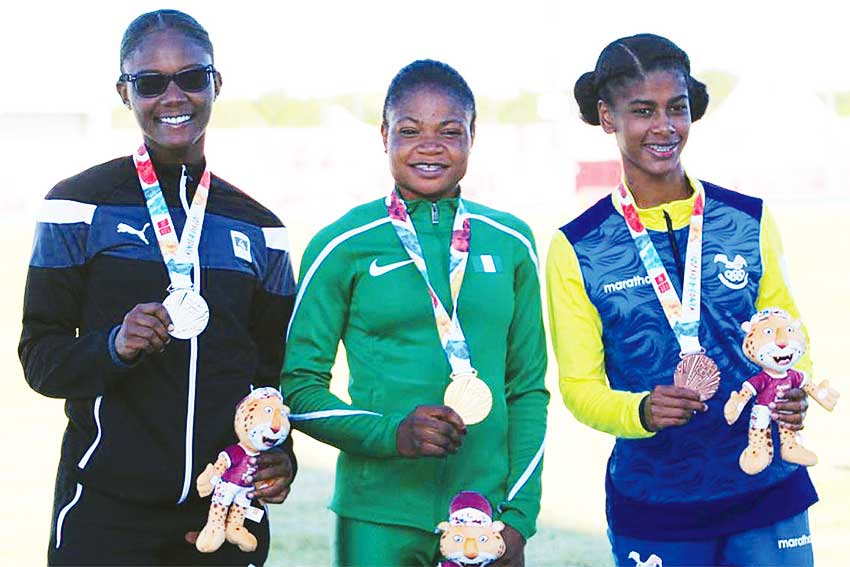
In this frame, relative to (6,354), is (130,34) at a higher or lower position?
lower

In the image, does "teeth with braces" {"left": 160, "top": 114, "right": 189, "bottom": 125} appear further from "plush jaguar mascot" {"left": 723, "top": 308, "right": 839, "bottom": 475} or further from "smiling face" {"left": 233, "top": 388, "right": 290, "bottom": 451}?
"plush jaguar mascot" {"left": 723, "top": 308, "right": 839, "bottom": 475}

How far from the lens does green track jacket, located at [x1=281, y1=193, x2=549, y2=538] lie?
3.23m

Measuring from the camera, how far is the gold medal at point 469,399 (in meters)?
3.05

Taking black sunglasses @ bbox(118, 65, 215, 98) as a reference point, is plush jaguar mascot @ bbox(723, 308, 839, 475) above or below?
below

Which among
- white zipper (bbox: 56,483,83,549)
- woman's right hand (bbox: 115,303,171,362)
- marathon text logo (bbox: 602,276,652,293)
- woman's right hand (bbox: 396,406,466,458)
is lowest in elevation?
white zipper (bbox: 56,483,83,549)

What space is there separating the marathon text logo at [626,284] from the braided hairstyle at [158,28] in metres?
1.20

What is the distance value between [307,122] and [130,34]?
5330 cm

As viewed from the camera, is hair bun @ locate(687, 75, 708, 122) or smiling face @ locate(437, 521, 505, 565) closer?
smiling face @ locate(437, 521, 505, 565)

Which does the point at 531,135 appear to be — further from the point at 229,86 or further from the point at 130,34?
the point at 130,34

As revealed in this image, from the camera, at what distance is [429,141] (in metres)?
3.31

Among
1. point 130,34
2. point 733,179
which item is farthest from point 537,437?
point 733,179

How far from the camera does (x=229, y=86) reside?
5172cm

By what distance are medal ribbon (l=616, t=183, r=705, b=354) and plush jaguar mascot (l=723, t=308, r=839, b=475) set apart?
143 millimetres

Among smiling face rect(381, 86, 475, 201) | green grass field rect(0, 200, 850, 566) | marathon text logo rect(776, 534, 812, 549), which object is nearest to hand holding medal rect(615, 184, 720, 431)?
marathon text logo rect(776, 534, 812, 549)
